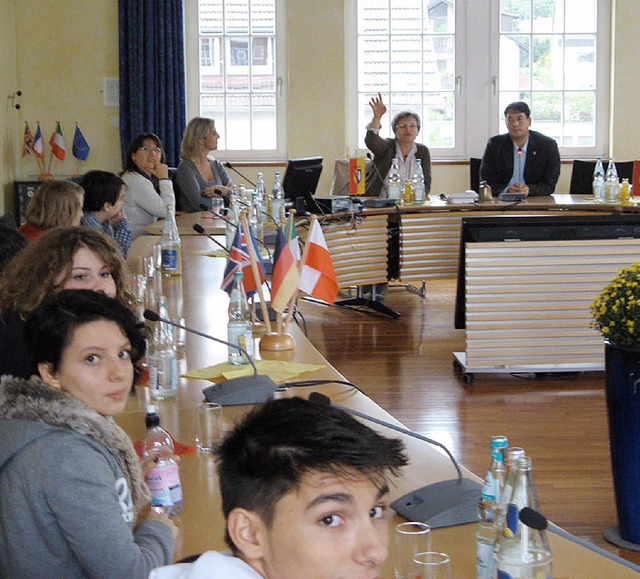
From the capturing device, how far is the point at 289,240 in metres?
3.13

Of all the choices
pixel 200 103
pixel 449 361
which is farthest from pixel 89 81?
pixel 449 361

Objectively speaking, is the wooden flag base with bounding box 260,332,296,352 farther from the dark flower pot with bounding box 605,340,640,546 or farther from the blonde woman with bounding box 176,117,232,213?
the blonde woman with bounding box 176,117,232,213

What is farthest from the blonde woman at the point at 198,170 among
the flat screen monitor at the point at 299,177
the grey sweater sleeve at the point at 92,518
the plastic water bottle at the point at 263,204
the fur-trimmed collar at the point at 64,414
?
the grey sweater sleeve at the point at 92,518

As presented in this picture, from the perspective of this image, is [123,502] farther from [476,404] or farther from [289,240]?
[476,404]

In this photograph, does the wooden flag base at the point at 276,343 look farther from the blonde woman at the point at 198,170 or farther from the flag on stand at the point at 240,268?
the blonde woman at the point at 198,170

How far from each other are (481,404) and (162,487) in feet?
10.4

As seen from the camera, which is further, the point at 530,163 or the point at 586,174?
the point at 586,174

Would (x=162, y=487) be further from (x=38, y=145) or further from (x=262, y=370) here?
(x=38, y=145)

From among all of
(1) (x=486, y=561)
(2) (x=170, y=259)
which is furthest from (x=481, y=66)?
(1) (x=486, y=561)

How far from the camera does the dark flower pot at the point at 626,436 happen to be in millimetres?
3166

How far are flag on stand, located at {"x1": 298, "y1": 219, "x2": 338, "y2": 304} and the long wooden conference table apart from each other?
17 cm

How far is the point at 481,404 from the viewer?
4809mm

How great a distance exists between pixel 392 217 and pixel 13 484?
5498 millimetres

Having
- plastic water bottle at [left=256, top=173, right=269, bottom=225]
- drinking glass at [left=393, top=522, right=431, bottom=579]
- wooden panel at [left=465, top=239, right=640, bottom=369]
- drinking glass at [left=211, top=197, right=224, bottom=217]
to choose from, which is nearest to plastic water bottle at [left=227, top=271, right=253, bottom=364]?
drinking glass at [left=393, top=522, right=431, bottom=579]
